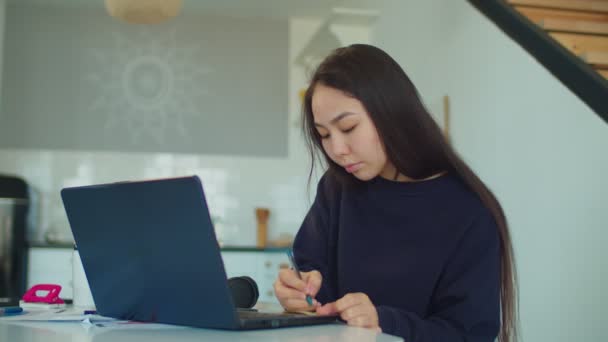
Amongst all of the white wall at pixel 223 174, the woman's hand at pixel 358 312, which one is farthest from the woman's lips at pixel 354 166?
the white wall at pixel 223 174

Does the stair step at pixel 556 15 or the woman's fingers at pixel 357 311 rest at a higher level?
the stair step at pixel 556 15

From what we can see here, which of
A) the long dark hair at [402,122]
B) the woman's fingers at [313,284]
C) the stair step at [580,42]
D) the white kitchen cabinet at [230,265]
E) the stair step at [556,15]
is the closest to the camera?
the woman's fingers at [313,284]

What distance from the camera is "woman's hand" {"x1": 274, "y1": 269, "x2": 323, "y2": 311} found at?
1260 mm

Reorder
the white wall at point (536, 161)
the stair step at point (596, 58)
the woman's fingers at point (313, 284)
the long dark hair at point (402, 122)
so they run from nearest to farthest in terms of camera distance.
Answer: the woman's fingers at point (313, 284)
the long dark hair at point (402, 122)
the white wall at point (536, 161)
the stair step at point (596, 58)

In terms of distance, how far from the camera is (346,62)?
1.42m

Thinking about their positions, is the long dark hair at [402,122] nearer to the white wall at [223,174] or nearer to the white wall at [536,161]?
the white wall at [536,161]

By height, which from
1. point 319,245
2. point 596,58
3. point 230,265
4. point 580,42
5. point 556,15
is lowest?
point 230,265

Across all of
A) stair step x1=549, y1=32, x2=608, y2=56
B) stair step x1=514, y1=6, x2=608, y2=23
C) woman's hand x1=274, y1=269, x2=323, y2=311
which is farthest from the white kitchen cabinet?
woman's hand x1=274, y1=269, x2=323, y2=311

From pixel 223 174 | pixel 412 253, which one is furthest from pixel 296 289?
pixel 223 174

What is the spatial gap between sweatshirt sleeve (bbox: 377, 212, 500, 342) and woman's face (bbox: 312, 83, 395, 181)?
0.82ft

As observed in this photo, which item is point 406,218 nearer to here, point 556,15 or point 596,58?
point 596,58

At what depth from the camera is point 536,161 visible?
93.7 inches

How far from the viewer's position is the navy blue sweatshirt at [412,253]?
4.16ft

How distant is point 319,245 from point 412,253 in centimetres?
28
